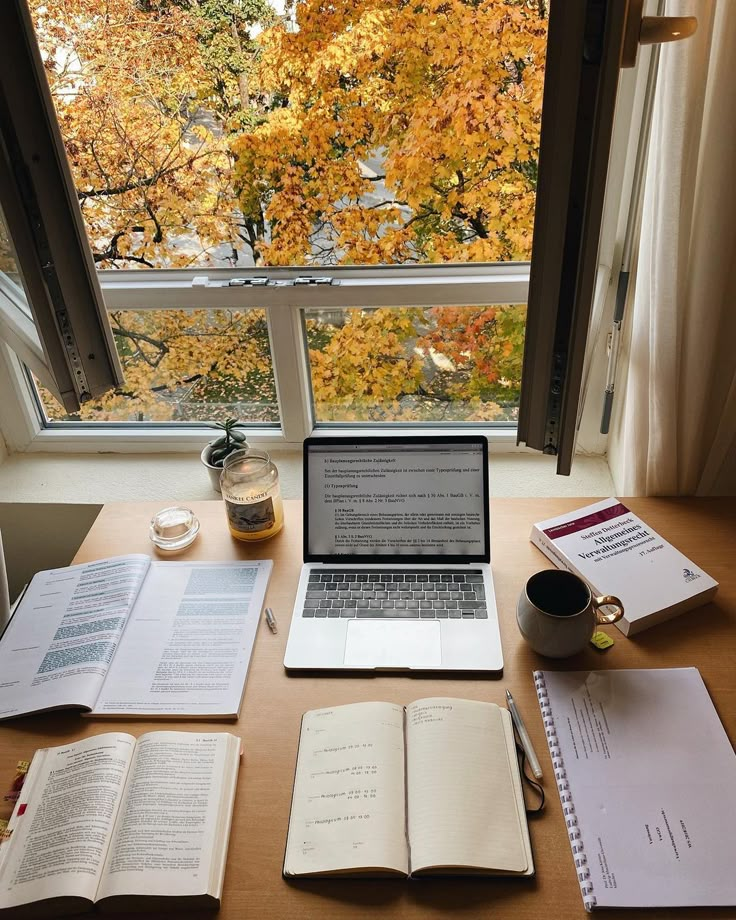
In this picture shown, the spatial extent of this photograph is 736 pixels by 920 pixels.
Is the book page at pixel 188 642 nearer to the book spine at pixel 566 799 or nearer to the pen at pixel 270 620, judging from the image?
the pen at pixel 270 620

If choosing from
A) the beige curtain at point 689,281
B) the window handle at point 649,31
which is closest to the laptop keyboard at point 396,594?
the beige curtain at point 689,281

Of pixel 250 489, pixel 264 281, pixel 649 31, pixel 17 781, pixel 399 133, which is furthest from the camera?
pixel 264 281

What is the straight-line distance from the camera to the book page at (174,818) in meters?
0.78

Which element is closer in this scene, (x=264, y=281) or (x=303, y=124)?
(x=303, y=124)

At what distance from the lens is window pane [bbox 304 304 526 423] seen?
6.99 feet

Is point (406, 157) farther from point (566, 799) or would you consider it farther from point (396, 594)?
point (566, 799)

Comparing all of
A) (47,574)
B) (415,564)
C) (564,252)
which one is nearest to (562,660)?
(415,564)

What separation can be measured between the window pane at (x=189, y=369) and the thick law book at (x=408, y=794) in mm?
1489

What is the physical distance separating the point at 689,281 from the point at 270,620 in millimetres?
1027

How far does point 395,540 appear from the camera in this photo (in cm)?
119

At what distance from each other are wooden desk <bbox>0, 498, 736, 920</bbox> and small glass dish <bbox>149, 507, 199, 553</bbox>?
0.07 feet

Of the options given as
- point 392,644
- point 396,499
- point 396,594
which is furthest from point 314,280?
point 392,644

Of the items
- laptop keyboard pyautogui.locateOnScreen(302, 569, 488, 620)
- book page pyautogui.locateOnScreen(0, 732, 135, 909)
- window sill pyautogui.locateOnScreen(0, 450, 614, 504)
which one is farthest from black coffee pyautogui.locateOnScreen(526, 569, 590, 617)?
window sill pyautogui.locateOnScreen(0, 450, 614, 504)

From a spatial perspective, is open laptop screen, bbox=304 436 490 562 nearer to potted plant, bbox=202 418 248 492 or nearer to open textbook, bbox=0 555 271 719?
open textbook, bbox=0 555 271 719
